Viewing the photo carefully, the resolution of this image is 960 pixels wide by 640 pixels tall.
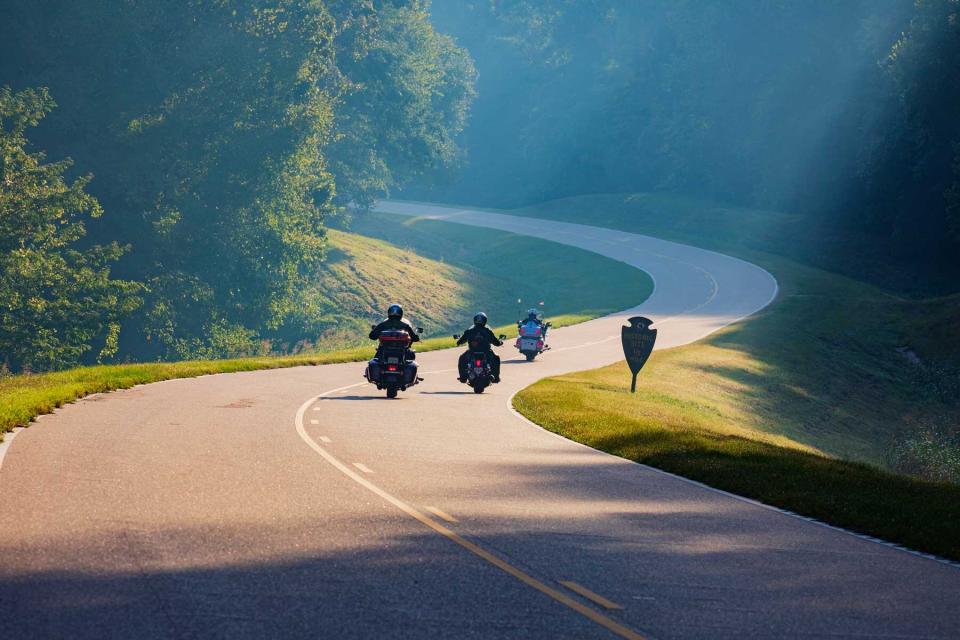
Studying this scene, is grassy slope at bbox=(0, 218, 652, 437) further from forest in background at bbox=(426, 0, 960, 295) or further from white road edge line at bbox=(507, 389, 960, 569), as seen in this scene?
white road edge line at bbox=(507, 389, 960, 569)

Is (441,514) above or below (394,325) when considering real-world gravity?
below

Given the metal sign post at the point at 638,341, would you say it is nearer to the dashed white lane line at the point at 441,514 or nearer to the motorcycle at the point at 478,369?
the motorcycle at the point at 478,369

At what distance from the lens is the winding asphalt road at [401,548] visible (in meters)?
8.09

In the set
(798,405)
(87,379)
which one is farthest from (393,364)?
(798,405)

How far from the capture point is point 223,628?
302 inches

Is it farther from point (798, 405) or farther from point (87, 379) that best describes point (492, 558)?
point (798, 405)

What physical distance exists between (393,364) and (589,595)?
19.0 metres

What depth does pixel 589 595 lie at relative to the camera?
349 inches

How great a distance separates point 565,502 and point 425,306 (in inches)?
2305

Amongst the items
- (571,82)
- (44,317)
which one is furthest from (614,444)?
(571,82)

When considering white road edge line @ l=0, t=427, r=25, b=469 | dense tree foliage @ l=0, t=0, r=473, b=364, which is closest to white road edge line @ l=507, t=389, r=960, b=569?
white road edge line @ l=0, t=427, r=25, b=469

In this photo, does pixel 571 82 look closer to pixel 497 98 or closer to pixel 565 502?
pixel 497 98

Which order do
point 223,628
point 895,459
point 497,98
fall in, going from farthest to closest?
point 497,98 → point 895,459 → point 223,628

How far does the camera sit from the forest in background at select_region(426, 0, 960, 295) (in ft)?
215
